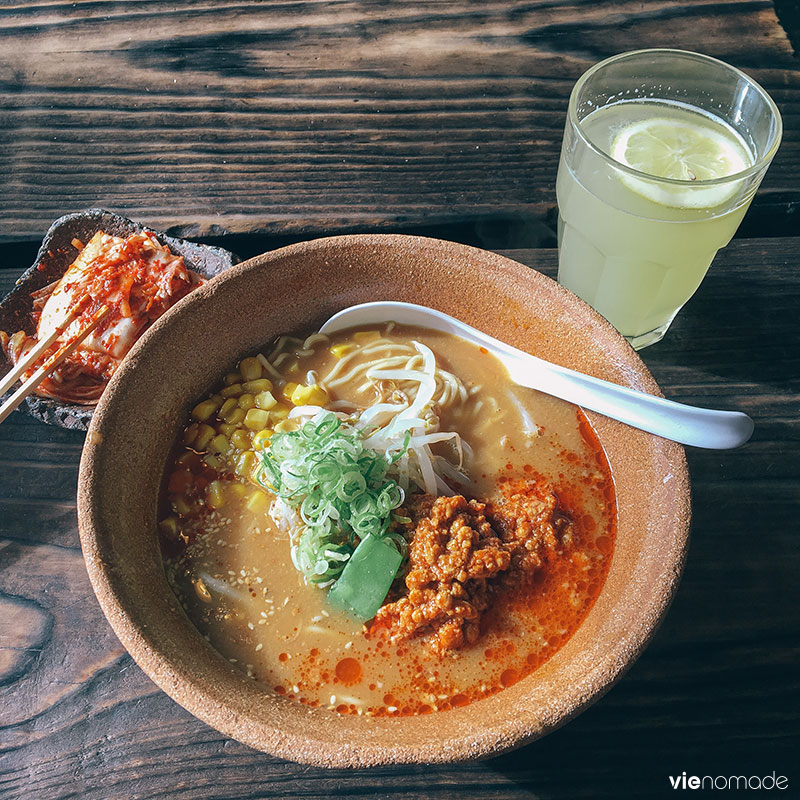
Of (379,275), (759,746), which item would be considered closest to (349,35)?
(379,275)

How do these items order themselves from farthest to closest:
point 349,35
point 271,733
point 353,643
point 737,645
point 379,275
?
point 349,35 → point 379,275 → point 737,645 → point 353,643 → point 271,733

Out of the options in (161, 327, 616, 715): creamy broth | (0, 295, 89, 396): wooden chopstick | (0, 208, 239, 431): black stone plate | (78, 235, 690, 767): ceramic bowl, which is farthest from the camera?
(0, 208, 239, 431): black stone plate

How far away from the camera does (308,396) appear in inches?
73.6

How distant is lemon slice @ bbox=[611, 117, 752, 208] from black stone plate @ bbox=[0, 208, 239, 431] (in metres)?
1.08

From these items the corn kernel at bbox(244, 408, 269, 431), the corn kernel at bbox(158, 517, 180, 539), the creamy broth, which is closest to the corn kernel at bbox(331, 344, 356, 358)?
the creamy broth

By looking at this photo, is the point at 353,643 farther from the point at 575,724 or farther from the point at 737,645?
the point at 737,645

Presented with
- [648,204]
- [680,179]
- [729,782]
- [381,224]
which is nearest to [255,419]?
[381,224]

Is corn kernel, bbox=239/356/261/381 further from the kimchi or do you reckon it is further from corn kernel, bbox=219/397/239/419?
the kimchi

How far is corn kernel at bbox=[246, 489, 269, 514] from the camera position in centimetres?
173

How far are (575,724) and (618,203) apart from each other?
118 cm

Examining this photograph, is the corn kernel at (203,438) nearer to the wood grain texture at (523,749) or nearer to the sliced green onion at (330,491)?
the sliced green onion at (330,491)

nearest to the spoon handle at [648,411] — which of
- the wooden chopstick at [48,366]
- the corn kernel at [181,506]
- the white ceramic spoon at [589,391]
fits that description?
the white ceramic spoon at [589,391]

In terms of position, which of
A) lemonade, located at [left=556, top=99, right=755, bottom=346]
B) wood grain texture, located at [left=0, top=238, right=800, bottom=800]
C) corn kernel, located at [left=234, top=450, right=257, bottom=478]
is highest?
lemonade, located at [left=556, top=99, right=755, bottom=346]

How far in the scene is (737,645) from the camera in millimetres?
1746
